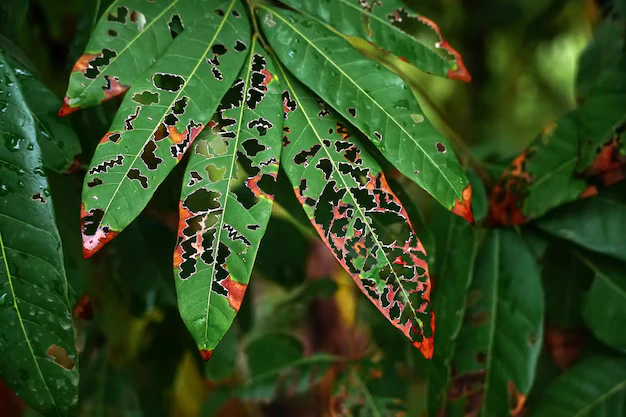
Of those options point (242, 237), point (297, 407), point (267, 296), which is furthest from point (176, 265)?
point (267, 296)

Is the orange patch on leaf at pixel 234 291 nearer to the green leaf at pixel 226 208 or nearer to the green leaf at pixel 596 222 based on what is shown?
the green leaf at pixel 226 208

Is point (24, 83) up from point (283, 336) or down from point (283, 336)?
up

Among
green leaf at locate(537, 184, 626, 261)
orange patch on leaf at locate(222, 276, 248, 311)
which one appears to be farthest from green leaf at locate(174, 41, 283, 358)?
green leaf at locate(537, 184, 626, 261)

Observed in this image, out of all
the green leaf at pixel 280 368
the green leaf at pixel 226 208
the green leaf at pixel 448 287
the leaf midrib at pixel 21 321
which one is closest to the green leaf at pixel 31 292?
Answer: the leaf midrib at pixel 21 321

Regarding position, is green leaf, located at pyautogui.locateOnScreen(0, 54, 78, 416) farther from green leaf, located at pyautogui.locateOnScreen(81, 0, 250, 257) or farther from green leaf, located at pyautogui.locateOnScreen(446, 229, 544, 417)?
green leaf, located at pyautogui.locateOnScreen(446, 229, 544, 417)

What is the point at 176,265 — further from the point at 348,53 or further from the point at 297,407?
the point at 297,407

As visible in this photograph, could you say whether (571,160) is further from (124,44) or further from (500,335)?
(124,44)
